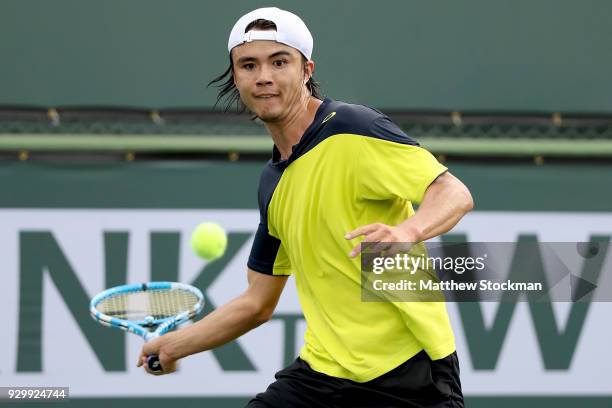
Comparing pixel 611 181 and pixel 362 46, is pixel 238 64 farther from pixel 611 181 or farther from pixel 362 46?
pixel 611 181

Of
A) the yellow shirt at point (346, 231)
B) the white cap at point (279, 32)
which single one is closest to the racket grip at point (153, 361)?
the yellow shirt at point (346, 231)

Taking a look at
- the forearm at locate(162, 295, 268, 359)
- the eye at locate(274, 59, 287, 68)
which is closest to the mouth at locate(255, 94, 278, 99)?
the eye at locate(274, 59, 287, 68)

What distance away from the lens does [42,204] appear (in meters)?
5.15

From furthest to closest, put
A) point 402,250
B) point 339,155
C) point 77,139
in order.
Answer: point 77,139, point 339,155, point 402,250

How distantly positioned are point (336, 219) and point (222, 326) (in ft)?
2.22

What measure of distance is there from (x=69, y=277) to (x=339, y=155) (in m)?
2.40

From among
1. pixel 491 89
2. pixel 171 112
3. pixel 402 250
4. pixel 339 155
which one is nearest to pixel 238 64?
pixel 339 155

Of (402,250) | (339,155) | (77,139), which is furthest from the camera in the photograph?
(77,139)

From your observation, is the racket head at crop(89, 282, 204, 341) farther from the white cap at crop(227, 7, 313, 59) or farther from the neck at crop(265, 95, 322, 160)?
the white cap at crop(227, 7, 313, 59)

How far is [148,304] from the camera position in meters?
4.06

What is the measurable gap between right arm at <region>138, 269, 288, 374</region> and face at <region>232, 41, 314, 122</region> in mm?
664

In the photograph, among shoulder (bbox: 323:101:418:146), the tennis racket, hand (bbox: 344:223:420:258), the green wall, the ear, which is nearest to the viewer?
hand (bbox: 344:223:420:258)

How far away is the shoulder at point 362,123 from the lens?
10.0 feet

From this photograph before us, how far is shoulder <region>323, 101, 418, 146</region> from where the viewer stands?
3.06m
